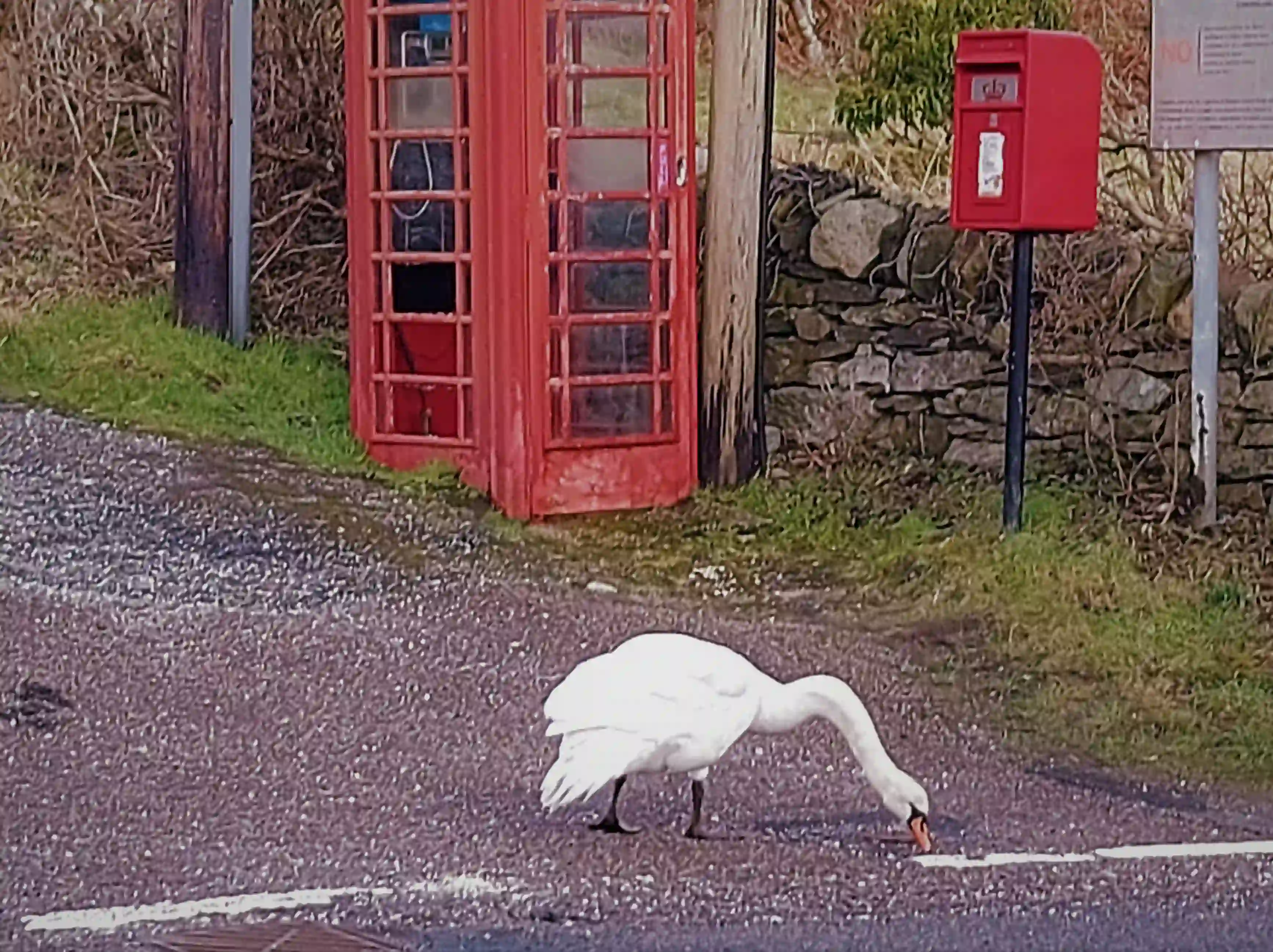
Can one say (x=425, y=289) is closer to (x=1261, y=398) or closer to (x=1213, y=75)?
(x=1213, y=75)

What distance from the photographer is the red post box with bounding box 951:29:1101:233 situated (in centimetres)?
884

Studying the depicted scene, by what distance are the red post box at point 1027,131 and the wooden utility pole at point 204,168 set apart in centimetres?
456

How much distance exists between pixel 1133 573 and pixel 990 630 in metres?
0.76

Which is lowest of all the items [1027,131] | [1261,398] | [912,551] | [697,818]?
[697,818]

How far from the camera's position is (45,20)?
46.8 ft

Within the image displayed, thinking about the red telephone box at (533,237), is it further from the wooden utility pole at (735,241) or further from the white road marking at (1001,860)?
the white road marking at (1001,860)

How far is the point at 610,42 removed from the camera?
9.93 metres

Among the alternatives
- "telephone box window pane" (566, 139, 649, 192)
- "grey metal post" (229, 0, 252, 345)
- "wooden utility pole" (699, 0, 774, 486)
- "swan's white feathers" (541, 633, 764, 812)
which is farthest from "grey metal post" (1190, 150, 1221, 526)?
"grey metal post" (229, 0, 252, 345)

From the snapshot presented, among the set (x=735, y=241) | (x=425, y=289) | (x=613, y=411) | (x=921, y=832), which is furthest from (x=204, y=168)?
(x=921, y=832)

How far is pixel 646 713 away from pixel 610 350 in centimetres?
444

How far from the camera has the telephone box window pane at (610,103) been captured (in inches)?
391

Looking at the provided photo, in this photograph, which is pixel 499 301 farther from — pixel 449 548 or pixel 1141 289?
pixel 1141 289

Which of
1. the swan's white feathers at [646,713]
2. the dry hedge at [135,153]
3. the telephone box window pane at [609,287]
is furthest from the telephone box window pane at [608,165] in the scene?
the swan's white feathers at [646,713]

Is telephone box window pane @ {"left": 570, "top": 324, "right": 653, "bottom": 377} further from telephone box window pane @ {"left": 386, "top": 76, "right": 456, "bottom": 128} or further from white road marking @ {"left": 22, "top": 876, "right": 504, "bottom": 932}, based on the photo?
white road marking @ {"left": 22, "top": 876, "right": 504, "bottom": 932}
